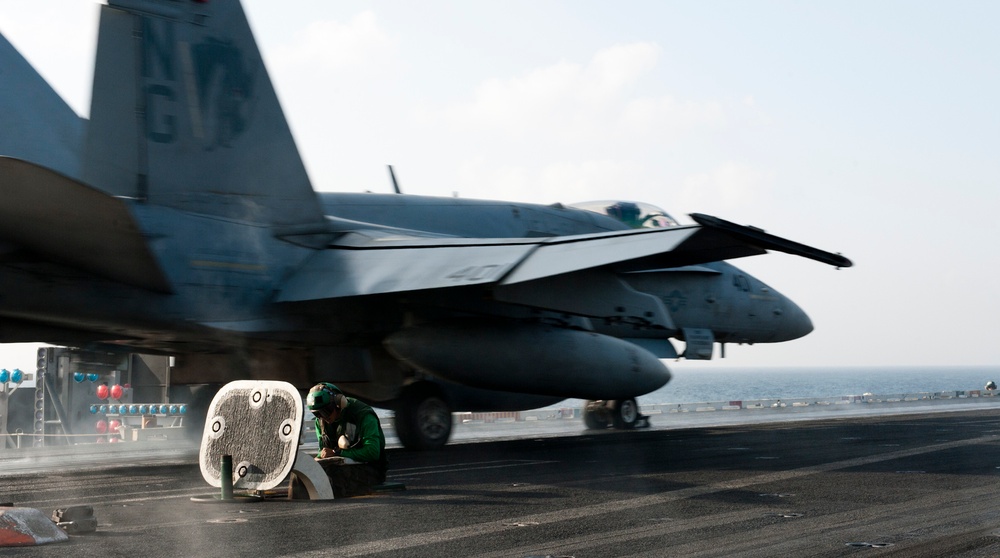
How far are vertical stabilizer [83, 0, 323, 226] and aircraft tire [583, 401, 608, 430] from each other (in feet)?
35.3

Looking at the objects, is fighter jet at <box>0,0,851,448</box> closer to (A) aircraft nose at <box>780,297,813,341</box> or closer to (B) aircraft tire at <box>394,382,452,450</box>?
(B) aircraft tire at <box>394,382,452,450</box>

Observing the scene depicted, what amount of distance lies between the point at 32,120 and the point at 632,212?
11.5 metres

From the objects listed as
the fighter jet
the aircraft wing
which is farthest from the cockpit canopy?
the aircraft wing

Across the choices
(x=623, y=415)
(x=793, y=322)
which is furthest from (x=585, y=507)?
(x=793, y=322)

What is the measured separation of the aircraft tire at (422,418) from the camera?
669 inches

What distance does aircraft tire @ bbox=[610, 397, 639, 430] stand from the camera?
23.2 meters

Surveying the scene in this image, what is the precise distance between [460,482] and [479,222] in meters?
7.79

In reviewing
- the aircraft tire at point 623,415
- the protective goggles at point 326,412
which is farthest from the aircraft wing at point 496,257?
the aircraft tire at point 623,415

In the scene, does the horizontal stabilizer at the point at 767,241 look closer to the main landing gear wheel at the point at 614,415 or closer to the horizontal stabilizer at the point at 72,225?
the horizontal stabilizer at the point at 72,225

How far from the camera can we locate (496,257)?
1422 cm

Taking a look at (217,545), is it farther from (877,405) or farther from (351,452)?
(877,405)

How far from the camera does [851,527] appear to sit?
7773 millimetres

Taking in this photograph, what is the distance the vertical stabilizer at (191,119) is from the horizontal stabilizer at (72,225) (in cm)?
107

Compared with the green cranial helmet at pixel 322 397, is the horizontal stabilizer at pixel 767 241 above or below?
above
